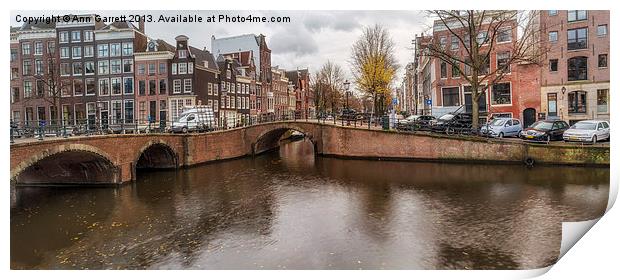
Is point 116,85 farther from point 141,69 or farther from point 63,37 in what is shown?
Answer: point 63,37

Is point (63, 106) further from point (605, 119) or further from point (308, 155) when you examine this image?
point (605, 119)

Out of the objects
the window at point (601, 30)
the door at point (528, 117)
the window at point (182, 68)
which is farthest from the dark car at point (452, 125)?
the window at point (182, 68)

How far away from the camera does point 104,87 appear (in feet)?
45.9

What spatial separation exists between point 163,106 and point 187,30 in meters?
9.28

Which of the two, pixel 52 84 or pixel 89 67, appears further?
pixel 89 67

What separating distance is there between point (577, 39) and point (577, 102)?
6.81 ft

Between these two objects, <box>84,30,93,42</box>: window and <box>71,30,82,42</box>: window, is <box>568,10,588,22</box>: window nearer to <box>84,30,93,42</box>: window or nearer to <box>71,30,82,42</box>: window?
<box>84,30,93,42</box>: window

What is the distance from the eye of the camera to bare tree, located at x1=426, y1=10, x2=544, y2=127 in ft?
43.8

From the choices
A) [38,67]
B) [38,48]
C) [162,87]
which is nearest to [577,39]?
[162,87]

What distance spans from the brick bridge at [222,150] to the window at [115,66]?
7.51 ft

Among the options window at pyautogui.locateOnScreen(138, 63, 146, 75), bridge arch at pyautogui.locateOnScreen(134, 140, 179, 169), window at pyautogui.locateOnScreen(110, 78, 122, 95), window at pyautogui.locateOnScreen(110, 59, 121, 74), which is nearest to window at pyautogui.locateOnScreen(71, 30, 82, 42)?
window at pyautogui.locateOnScreen(110, 78, 122, 95)

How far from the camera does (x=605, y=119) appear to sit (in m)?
11.1

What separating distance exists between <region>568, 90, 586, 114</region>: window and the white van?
13863 millimetres
